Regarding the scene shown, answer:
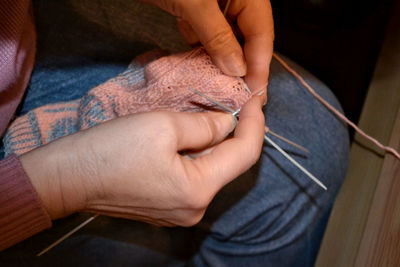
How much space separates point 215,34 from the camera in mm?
710

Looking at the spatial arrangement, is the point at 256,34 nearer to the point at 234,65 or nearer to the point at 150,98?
the point at 234,65

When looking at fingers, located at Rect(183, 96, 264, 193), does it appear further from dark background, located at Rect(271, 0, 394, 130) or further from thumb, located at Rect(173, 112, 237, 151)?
dark background, located at Rect(271, 0, 394, 130)

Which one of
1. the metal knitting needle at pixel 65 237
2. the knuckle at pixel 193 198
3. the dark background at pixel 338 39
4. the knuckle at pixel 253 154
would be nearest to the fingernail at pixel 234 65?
the knuckle at pixel 253 154

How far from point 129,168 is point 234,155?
0.71 ft

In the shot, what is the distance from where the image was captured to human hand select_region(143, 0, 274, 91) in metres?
0.70

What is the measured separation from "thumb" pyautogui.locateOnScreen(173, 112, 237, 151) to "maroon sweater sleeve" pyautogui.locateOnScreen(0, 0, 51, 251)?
0.29 m

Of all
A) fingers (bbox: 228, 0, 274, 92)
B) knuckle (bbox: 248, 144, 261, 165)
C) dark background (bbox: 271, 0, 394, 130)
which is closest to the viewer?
knuckle (bbox: 248, 144, 261, 165)

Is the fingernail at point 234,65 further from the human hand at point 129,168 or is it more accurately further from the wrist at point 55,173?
the wrist at point 55,173

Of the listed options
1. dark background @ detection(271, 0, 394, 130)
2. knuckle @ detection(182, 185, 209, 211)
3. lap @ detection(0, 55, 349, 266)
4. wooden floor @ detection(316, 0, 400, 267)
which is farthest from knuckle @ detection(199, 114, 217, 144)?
dark background @ detection(271, 0, 394, 130)

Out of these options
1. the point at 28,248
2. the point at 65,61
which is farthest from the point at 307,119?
the point at 28,248

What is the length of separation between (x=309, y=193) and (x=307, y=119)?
22 cm

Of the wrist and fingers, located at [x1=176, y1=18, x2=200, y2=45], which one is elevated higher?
fingers, located at [x1=176, y1=18, x2=200, y2=45]

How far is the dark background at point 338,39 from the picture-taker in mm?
1432

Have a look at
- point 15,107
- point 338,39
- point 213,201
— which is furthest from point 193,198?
point 338,39
